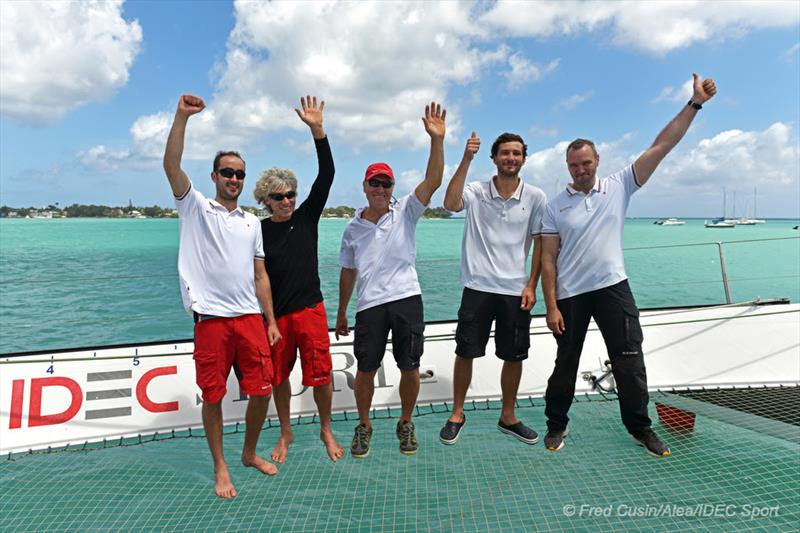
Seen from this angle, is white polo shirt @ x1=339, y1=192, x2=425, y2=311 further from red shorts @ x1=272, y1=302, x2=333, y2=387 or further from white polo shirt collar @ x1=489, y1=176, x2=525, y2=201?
white polo shirt collar @ x1=489, y1=176, x2=525, y2=201

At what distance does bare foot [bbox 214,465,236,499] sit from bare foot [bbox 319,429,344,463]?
26.1 inches

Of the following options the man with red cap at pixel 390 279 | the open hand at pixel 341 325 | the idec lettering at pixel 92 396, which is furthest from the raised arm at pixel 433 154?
the idec lettering at pixel 92 396

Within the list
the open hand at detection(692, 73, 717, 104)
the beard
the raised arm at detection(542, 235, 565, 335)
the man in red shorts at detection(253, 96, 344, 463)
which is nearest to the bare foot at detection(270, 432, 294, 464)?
the man in red shorts at detection(253, 96, 344, 463)

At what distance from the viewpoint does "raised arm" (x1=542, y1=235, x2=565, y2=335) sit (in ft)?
10.9

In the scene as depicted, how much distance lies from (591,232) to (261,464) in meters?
2.66

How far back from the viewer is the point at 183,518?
2752 millimetres

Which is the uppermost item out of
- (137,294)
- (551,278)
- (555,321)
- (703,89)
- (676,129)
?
(703,89)

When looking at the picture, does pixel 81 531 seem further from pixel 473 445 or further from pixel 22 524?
pixel 473 445

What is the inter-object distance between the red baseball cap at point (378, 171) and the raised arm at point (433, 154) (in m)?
0.23

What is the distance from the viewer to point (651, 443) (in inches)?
130

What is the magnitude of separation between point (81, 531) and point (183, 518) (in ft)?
1.69

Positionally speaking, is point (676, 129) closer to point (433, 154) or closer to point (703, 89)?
point (703, 89)

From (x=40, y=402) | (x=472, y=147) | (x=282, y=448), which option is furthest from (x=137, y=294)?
(x=472, y=147)

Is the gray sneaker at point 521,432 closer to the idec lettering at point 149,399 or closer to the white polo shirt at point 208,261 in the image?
the white polo shirt at point 208,261
